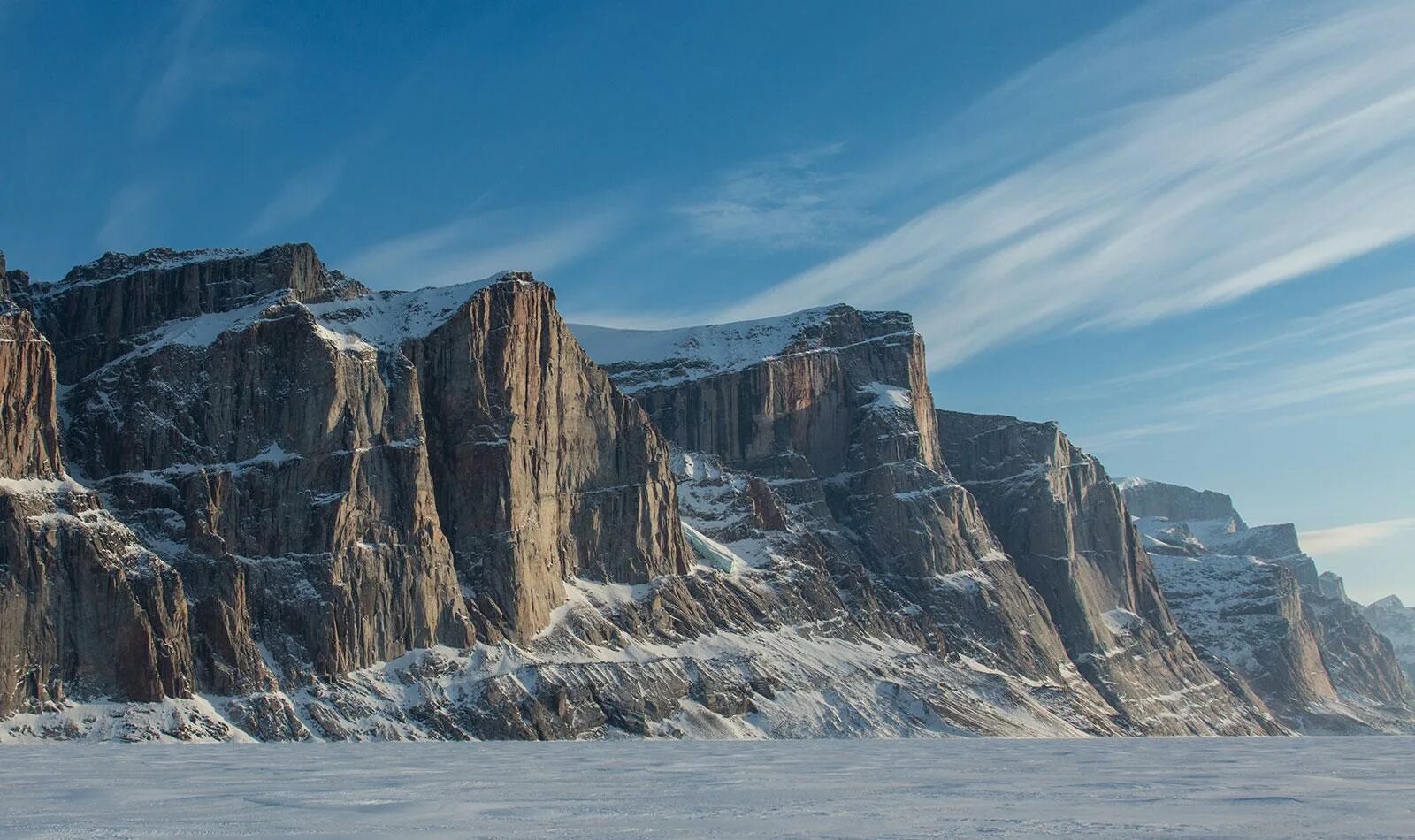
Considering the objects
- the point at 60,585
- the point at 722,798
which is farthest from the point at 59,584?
the point at 722,798

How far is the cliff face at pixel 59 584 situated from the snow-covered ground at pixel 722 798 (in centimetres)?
7795

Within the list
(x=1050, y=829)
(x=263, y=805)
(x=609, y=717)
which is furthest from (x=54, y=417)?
(x=1050, y=829)

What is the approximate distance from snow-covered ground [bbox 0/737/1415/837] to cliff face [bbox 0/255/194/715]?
7795 cm

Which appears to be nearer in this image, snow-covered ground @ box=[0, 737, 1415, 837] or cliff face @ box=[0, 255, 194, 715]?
snow-covered ground @ box=[0, 737, 1415, 837]

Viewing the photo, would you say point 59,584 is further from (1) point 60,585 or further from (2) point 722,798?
(2) point 722,798

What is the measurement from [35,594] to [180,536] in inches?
1062

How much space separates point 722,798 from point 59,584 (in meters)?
127

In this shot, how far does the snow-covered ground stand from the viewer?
4009 cm

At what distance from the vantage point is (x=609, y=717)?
191 m

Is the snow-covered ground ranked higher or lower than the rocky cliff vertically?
lower

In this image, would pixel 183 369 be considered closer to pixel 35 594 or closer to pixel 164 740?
pixel 35 594

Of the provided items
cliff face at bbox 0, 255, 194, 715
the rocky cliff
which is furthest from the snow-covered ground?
the rocky cliff

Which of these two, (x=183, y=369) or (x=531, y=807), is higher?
(x=183, y=369)

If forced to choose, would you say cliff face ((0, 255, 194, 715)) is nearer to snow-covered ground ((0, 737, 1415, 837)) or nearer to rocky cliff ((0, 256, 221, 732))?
rocky cliff ((0, 256, 221, 732))
